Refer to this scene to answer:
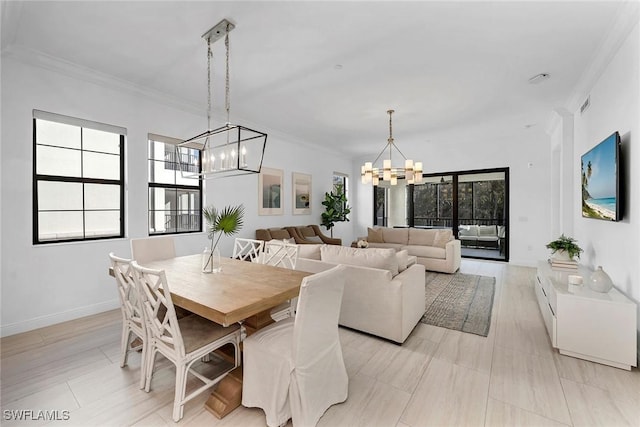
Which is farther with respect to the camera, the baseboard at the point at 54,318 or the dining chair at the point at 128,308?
the baseboard at the point at 54,318

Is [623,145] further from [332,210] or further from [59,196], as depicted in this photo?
[59,196]

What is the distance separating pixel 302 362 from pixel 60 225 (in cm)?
341

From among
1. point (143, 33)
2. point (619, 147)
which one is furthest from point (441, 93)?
point (143, 33)

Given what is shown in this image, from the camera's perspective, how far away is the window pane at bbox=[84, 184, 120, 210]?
135 inches

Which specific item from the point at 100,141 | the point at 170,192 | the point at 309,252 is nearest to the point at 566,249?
the point at 309,252

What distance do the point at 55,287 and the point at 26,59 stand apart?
241 centimetres

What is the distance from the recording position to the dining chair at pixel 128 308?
1895mm

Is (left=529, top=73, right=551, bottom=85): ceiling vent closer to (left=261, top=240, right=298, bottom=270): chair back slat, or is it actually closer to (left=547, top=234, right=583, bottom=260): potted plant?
(left=547, top=234, right=583, bottom=260): potted plant

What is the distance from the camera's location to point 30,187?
9.61ft

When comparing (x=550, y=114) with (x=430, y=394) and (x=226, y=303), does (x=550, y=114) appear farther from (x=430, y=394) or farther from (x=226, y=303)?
(x=226, y=303)

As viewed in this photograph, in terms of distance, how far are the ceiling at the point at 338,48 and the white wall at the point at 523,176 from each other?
1.80 m

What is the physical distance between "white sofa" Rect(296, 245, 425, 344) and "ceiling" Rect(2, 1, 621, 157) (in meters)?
2.05

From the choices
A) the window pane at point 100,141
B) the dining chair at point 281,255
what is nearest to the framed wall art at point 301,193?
the dining chair at point 281,255

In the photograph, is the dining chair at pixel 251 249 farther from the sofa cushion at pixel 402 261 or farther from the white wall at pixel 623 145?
the white wall at pixel 623 145
